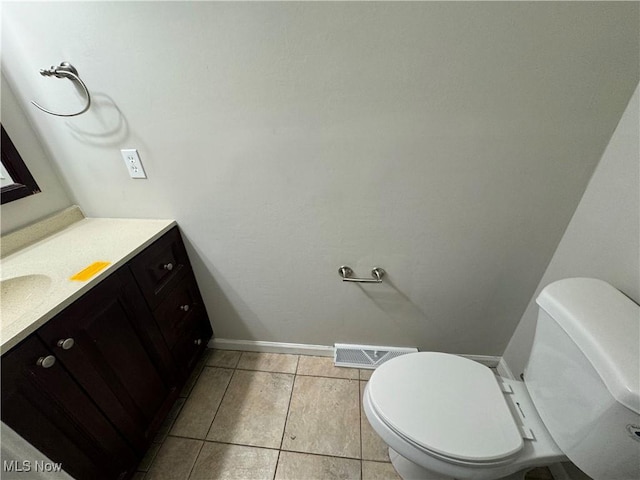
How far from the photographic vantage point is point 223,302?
140 cm

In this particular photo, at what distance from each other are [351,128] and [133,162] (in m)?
0.89

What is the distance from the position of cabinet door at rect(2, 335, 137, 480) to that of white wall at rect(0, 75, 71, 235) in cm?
69

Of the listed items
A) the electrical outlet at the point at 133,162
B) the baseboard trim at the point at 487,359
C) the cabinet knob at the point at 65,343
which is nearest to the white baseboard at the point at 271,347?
the baseboard trim at the point at 487,359

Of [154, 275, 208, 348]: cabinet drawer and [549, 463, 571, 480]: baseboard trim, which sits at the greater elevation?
[154, 275, 208, 348]: cabinet drawer

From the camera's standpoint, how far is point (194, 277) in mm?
1330

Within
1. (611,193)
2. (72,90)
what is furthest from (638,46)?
(72,90)

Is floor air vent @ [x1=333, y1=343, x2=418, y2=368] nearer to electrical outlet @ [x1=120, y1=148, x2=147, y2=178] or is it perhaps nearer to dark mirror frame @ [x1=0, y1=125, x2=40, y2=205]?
electrical outlet @ [x1=120, y1=148, x2=147, y2=178]

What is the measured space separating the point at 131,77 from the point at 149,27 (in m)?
0.18

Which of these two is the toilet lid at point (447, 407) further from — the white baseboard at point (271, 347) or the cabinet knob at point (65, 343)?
the cabinet knob at point (65, 343)

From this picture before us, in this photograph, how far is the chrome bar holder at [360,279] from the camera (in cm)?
117

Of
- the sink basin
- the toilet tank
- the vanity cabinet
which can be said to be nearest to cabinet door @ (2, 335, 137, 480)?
the vanity cabinet

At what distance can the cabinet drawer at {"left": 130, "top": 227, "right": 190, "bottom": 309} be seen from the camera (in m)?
1.00

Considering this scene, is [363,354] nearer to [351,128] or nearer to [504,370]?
[504,370]

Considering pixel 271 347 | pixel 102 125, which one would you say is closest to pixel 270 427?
pixel 271 347
